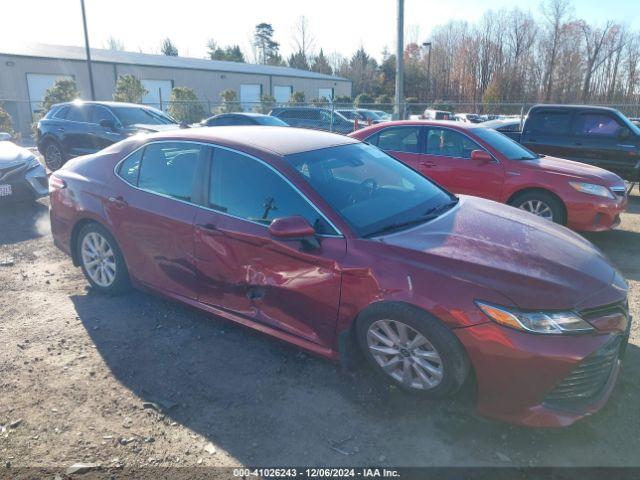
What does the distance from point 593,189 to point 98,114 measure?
9906 mm

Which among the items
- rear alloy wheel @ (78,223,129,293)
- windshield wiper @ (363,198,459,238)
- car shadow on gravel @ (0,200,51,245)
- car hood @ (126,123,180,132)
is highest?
car hood @ (126,123,180,132)

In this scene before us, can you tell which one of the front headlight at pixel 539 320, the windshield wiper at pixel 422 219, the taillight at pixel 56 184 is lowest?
the front headlight at pixel 539 320

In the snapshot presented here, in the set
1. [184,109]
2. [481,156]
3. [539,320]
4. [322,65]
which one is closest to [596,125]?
[481,156]

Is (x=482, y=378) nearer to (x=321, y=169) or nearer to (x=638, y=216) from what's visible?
(x=321, y=169)

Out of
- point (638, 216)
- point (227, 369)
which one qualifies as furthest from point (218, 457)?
point (638, 216)

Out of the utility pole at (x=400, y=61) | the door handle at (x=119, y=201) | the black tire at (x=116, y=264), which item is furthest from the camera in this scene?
the utility pole at (x=400, y=61)

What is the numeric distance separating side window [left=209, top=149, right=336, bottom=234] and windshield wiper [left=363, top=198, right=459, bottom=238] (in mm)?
316

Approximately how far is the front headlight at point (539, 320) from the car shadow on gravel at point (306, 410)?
0.48 metres

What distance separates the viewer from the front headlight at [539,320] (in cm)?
252

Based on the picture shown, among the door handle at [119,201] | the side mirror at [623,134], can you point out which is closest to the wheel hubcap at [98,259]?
the door handle at [119,201]

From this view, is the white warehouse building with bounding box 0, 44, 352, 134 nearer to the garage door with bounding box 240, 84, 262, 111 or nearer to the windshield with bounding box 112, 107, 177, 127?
the garage door with bounding box 240, 84, 262, 111

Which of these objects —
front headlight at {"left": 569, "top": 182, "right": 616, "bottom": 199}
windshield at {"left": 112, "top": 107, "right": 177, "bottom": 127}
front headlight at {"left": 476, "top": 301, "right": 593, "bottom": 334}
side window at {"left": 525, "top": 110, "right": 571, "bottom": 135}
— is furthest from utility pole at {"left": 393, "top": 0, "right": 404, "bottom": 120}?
front headlight at {"left": 476, "top": 301, "right": 593, "bottom": 334}

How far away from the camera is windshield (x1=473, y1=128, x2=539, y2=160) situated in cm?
663

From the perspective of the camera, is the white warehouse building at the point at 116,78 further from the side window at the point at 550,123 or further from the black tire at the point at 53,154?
the side window at the point at 550,123
